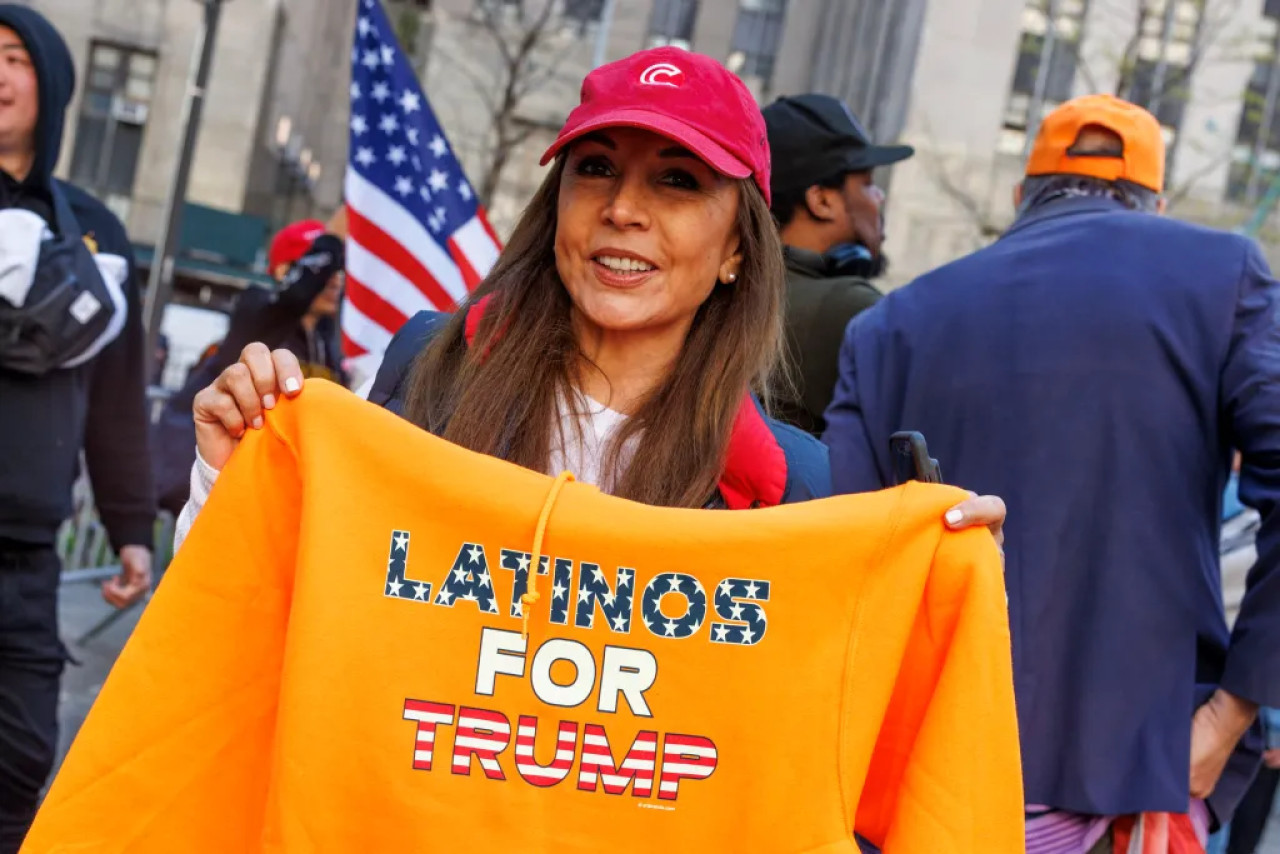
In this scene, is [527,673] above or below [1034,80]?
below

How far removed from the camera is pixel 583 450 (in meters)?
2.26

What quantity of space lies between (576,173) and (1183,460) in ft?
4.92

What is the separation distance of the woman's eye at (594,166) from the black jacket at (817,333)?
5.35 ft

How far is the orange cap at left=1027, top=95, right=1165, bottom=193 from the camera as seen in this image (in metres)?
3.44

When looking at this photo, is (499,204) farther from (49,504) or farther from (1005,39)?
(49,504)

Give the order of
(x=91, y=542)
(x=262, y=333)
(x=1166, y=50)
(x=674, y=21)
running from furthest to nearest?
(x=674, y=21)
(x=1166, y=50)
(x=91, y=542)
(x=262, y=333)

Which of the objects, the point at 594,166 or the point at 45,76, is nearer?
the point at 594,166

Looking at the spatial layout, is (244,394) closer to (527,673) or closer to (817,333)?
(527,673)

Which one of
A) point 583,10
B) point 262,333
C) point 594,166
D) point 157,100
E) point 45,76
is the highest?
point 583,10

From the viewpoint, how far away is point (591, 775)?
1932mm

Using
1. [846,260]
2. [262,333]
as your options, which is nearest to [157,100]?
[262,333]

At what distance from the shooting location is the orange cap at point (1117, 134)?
3441mm

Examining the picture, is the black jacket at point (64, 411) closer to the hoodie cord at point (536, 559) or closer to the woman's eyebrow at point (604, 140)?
the woman's eyebrow at point (604, 140)

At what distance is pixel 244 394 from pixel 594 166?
2.03 ft
